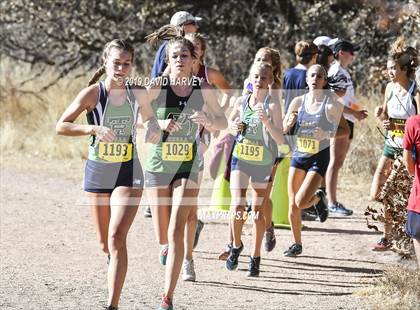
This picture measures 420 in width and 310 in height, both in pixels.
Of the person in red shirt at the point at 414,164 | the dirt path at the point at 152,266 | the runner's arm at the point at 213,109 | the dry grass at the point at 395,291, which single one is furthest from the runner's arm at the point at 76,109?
the dry grass at the point at 395,291

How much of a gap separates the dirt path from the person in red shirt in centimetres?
101

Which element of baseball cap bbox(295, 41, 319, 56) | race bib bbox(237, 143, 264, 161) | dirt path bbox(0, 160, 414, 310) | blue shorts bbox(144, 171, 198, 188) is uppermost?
baseball cap bbox(295, 41, 319, 56)

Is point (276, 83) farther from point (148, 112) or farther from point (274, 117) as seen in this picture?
point (148, 112)

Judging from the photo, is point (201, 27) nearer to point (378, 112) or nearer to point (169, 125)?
point (378, 112)

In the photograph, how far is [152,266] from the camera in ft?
27.3

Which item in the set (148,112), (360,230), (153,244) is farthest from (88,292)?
(360,230)

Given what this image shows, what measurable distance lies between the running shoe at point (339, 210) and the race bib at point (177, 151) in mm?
4137

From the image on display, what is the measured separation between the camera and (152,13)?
16.2 meters

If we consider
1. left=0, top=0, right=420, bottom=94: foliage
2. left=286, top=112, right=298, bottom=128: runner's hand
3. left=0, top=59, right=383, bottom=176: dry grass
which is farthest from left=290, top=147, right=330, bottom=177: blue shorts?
left=0, top=0, right=420, bottom=94: foliage

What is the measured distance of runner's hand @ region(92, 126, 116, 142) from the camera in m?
6.45

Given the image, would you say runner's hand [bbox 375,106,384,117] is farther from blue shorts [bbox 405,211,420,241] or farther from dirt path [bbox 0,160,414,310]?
blue shorts [bbox 405,211,420,241]

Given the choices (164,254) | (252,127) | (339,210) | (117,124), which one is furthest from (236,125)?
(339,210)

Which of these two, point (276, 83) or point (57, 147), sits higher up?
point (276, 83)

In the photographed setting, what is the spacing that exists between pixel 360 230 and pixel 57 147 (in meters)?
5.45
